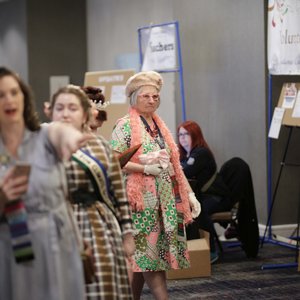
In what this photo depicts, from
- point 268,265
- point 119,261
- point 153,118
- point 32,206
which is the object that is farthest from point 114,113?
point 32,206

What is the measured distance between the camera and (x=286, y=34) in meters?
6.70

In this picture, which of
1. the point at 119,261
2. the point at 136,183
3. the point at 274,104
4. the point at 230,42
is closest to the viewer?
the point at 119,261

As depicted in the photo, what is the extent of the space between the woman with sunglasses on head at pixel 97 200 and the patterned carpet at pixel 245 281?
2371 mm

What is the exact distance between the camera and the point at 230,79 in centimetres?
782

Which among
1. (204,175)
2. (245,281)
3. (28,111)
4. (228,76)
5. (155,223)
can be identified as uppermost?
(228,76)

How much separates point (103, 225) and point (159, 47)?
5005mm

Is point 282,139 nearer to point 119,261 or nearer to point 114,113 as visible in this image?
point 114,113

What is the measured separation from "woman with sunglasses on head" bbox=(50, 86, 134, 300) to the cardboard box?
2.97 m

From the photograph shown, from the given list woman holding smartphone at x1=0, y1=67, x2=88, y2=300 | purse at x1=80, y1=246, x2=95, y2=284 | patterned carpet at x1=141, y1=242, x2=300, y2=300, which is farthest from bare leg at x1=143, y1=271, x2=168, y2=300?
woman holding smartphone at x1=0, y1=67, x2=88, y2=300

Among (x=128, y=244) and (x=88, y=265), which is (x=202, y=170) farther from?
(x=88, y=265)

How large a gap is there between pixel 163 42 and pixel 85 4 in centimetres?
457

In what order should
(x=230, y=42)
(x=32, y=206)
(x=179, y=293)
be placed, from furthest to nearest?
(x=230, y=42)
(x=179, y=293)
(x=32, y=206)

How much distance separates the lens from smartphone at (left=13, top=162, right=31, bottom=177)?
7.78 ft

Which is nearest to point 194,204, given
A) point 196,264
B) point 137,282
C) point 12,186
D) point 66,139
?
point 137,282
